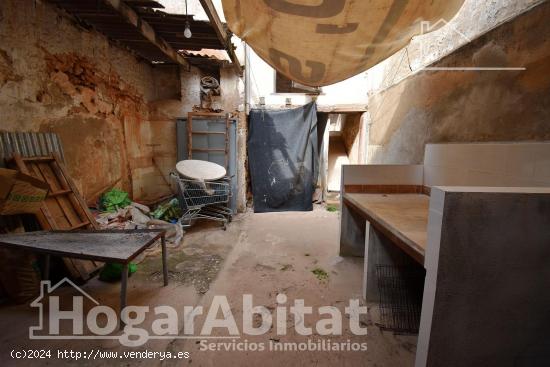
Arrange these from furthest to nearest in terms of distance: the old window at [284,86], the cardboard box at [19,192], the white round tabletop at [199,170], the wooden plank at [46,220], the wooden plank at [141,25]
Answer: the old window at [284,86] → the white round tabletop at [199,170] → the wooden plank at [141,25] → the wooden plank at [46,220] → the cardboard box at [19,192]

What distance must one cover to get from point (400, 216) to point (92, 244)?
8.10 feet

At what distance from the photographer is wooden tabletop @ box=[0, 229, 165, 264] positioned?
70.3 inches

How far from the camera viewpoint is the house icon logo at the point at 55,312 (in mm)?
1806

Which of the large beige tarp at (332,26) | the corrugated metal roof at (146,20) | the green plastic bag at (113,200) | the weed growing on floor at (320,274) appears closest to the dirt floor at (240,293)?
the weed growing on floor at (320,274)

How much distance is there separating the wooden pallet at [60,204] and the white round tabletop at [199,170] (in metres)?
1.23

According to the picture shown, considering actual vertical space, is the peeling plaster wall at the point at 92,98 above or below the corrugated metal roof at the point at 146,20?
below

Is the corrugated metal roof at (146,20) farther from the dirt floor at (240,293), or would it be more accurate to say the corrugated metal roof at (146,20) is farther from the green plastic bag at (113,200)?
the dirt floor at (240,293)

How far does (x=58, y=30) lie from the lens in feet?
9.49

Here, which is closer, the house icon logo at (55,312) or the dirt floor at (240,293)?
the dirt floor at (240,293)

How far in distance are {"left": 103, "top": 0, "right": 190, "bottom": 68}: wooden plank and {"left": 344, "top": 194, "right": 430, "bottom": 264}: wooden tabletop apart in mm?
3261

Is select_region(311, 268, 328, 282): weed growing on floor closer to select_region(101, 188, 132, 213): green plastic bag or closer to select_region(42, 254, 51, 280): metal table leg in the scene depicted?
select_region(42, 254, 51, 280): metal table leg

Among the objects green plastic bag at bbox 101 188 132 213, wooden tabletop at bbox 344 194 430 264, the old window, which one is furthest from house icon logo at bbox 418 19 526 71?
green plastic bag at bbox 101 188 132 213

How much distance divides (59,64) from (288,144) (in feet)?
12.0

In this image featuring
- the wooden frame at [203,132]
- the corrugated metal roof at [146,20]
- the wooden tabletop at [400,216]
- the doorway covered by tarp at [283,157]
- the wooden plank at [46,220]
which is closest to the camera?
the wooden tabletop at [400,216]
